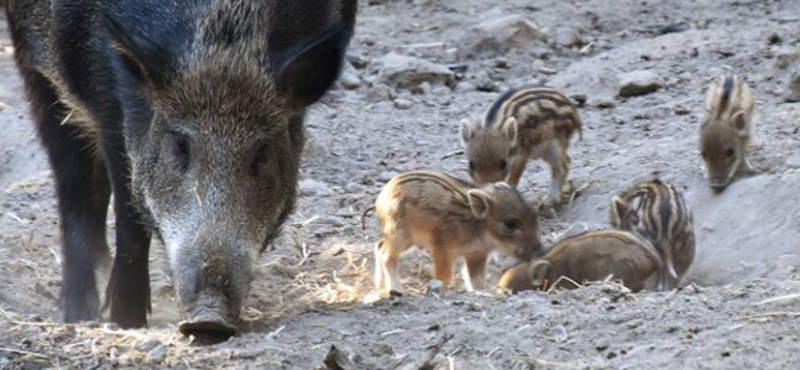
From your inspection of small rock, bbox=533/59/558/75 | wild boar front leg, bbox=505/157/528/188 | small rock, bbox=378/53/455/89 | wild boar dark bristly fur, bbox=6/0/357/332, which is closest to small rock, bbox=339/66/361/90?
small rock, bbox=378/53/455/89

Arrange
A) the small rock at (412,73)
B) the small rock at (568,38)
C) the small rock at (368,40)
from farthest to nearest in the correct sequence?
the small rock at (368,40), the small rock at (568,38), the small rock at (412,73)

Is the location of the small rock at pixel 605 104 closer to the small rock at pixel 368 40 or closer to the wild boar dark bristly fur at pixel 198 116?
the small rock at pixel 368 40

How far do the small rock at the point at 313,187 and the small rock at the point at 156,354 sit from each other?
3.07 meters

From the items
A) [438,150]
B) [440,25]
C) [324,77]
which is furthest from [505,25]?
[324,77]

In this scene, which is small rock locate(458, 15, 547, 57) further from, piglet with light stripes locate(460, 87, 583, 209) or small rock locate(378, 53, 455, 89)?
piglet with light stripes locate(460, 87, 583, 209)

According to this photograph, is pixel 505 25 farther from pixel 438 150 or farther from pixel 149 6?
pixel 149 6

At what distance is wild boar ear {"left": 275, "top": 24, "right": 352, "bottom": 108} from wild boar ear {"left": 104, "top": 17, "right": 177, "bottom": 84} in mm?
370

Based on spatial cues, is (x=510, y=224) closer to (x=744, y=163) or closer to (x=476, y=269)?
(x=476, y=269)

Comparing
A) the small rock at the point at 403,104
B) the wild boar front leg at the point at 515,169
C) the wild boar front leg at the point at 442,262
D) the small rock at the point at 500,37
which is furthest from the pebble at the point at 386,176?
the small rock at the point at 500,37

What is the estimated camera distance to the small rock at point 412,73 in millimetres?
9523

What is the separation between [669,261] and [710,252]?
1.63 ft

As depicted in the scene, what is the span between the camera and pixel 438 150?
8.51m

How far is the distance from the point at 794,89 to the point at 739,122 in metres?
1.17

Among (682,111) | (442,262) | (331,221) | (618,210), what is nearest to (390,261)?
(442,262)
